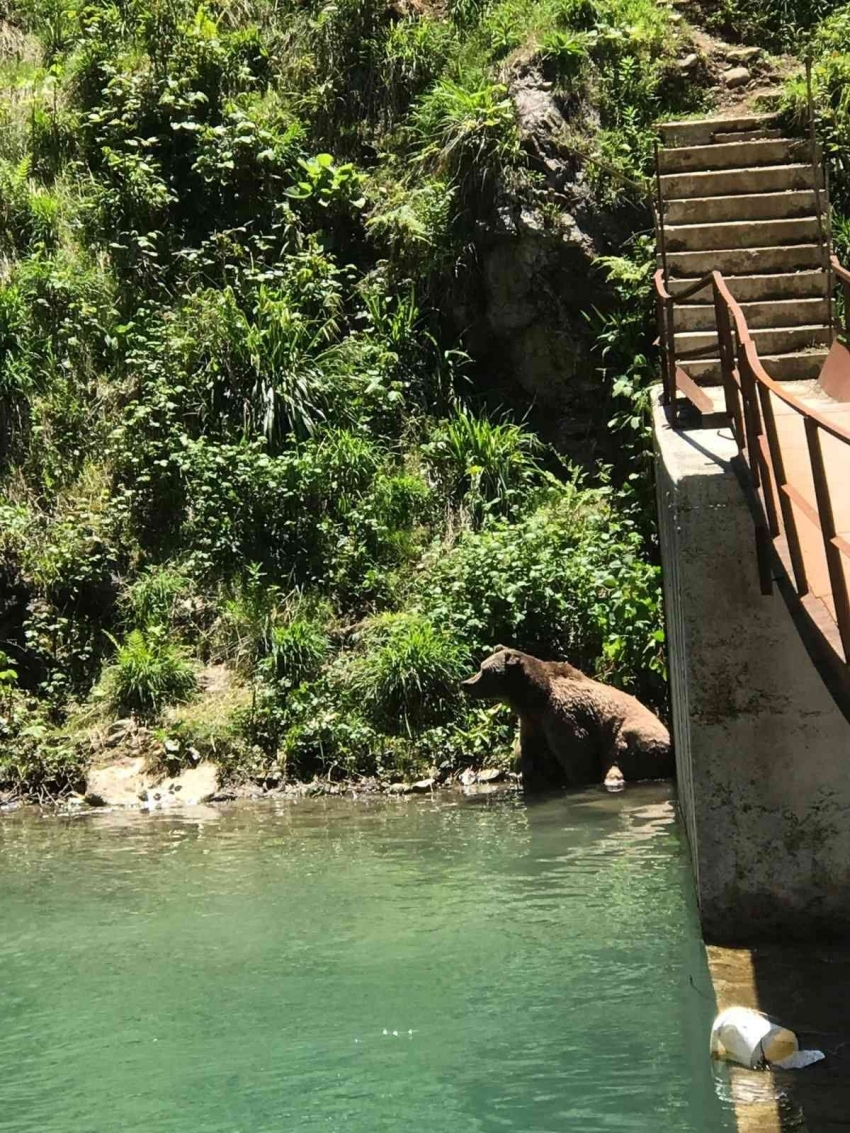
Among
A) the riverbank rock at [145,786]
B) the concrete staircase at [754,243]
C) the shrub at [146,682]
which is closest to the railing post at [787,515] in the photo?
the concrete staircase at [754,243]

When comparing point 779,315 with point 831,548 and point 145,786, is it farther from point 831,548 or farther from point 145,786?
point 831,548

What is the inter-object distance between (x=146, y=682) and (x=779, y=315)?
20.7 feet

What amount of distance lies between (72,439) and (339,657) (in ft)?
14.7

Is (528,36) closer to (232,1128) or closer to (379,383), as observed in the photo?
(379,383)

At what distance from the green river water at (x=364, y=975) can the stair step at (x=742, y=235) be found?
169 inches

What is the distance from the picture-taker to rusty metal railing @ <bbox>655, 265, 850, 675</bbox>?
4922mm

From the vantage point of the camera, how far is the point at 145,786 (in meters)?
12.8

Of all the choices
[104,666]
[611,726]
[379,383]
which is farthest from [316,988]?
[379,383]

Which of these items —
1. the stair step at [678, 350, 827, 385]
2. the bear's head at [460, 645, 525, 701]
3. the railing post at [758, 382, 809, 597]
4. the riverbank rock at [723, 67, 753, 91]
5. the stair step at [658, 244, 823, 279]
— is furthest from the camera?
the riverbank rock at [723, 67, 753, 91]

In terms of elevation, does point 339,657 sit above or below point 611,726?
above

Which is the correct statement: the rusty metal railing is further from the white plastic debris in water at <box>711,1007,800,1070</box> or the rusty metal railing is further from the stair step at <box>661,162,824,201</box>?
the stair step at <box>661,162,824,201</box>

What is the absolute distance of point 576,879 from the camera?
9117 millimetres

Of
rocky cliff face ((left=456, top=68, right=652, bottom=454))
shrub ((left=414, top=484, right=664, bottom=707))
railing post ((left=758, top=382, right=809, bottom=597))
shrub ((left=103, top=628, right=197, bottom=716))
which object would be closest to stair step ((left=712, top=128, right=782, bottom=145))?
rocky cliff face ((left=456, top=68, right=652, bottom=454))

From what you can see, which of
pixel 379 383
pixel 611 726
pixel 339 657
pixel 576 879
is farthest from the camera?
pixel 379 383
